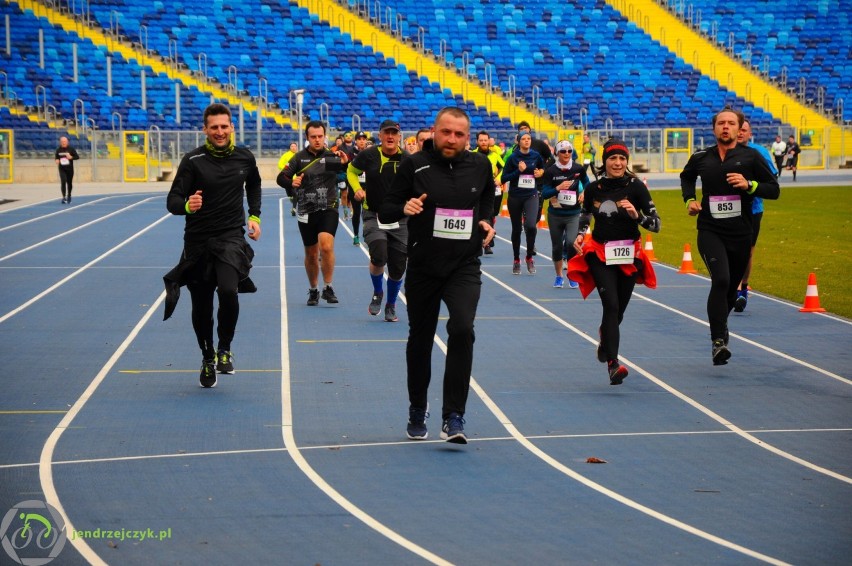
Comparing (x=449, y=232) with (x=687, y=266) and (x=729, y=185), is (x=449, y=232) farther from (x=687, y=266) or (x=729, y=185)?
(x=687, y=266)

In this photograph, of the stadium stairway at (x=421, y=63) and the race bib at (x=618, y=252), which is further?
the stadium stairway at (x=421, y=63)

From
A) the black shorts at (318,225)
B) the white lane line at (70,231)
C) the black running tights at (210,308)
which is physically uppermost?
the black shorts at (318,225)

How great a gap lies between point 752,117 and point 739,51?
5521 mm

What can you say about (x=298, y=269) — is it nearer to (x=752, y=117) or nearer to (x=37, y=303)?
(x=37, y=303)

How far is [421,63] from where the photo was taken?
2314 inches

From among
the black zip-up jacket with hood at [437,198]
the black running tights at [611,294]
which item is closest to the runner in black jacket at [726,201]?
the black running tights at [611,294]

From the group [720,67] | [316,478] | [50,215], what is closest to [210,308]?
[316,478]

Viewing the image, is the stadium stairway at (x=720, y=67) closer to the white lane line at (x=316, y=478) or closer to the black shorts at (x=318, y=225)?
the black shorts at (x=318, y=225)

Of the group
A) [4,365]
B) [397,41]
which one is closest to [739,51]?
[397,41]

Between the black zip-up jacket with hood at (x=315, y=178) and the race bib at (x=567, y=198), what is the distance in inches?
141

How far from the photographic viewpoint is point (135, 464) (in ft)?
25.5

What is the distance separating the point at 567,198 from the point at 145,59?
4048cm

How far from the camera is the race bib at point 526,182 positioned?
19.0m

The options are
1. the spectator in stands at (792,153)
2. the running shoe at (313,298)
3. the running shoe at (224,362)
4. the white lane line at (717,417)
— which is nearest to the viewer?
the white lane line at (717,417)
